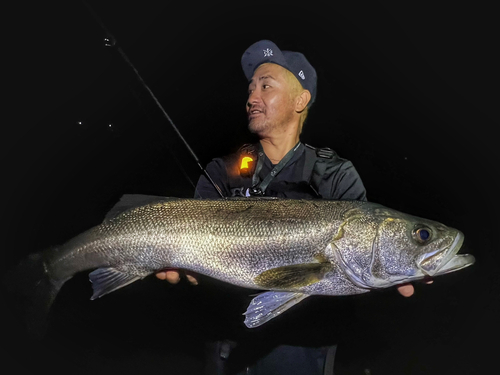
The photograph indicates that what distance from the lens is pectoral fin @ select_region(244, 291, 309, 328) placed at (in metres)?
1.70

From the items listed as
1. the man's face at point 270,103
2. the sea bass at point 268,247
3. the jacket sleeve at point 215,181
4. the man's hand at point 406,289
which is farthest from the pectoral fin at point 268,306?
the man's face at point 270,103

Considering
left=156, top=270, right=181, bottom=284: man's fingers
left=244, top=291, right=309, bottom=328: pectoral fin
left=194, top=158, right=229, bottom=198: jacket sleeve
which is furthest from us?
left=194, top=158, right=229, bottom=198: jacket sleeve

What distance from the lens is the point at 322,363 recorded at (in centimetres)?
204

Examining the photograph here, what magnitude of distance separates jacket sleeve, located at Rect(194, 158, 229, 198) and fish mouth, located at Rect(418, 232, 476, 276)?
130 centimetres

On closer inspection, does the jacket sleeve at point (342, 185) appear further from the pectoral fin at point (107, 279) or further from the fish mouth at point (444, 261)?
the pectoral fin at point (107, 279)

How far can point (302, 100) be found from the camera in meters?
2.44

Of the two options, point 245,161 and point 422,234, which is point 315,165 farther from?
point 422,234

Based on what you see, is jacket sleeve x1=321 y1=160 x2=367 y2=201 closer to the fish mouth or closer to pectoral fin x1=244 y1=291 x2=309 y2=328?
the fish mouth

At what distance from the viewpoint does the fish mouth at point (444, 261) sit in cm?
158

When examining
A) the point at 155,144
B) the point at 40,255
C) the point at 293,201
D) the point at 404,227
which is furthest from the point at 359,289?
the point at 155,144

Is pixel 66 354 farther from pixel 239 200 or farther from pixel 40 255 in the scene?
pixel 239 200

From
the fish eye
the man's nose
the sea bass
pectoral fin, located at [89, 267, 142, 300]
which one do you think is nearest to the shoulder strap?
the sea bass

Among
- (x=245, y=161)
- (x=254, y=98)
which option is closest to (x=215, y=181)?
(x=245, y=161)

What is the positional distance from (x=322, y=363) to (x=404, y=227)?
109 centimetres
